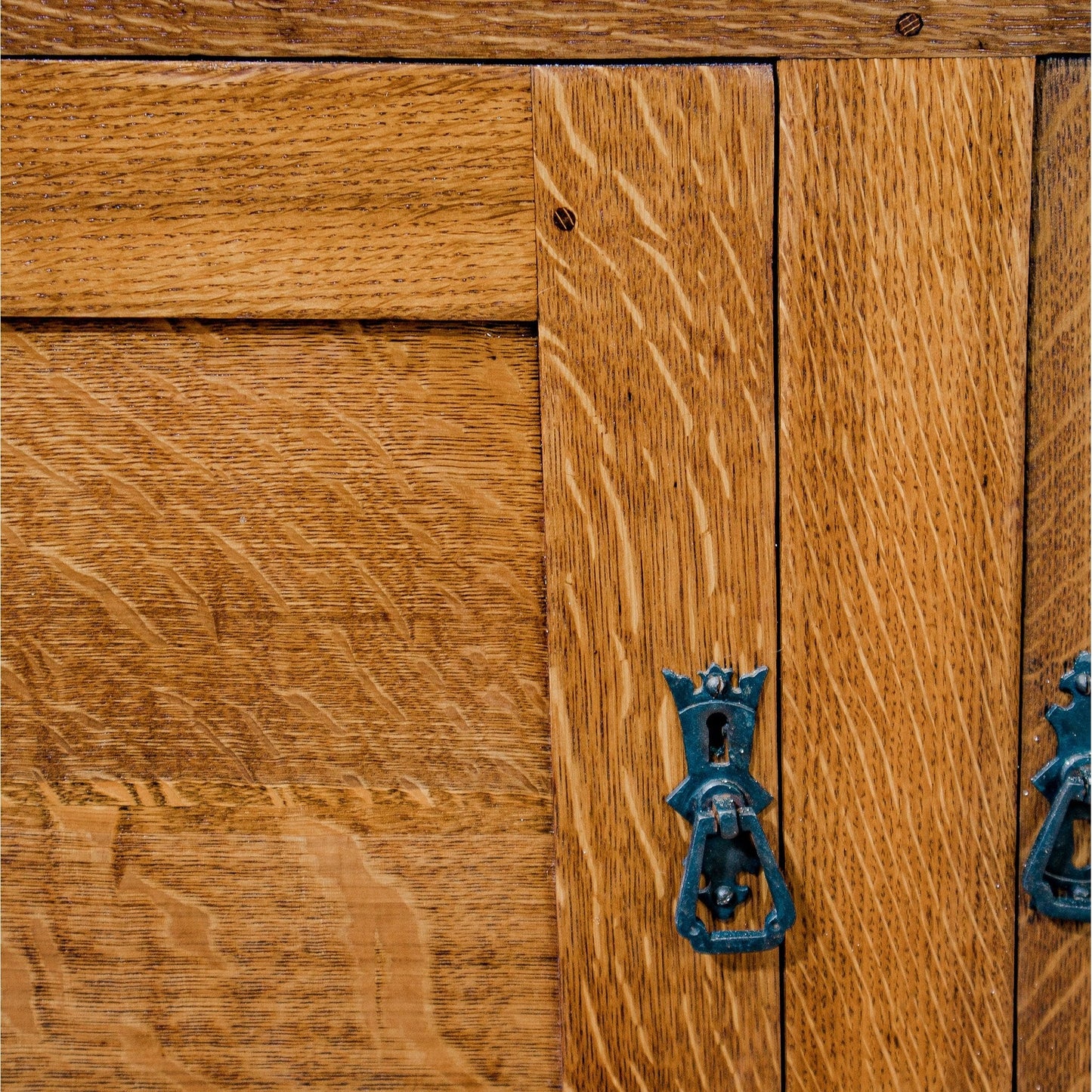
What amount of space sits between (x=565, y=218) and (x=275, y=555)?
0.73 ft

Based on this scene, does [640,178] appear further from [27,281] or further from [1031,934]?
[1031,934]

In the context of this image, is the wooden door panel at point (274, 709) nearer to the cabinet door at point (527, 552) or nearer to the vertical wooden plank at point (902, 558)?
the cabinet door at point (527, 552)

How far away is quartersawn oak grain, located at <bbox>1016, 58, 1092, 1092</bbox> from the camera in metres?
0.41

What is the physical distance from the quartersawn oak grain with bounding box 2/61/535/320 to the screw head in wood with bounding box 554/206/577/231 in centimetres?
1

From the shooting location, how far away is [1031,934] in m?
0.45

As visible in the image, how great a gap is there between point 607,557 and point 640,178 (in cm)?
18

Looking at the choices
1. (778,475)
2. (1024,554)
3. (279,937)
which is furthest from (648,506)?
(279,937)

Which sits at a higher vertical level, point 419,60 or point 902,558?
point 419,60

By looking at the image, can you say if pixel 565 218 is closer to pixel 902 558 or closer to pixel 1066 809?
pixel 902 558

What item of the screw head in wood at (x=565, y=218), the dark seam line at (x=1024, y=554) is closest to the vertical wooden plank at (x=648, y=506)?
the screw head in wood at (x=565, y=218)

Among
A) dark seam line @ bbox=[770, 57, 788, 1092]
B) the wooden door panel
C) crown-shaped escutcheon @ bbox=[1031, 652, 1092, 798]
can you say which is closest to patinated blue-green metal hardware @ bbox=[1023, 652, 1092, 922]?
crown-shaped escutcheon @ bbox=[1031, 652, 1092, 798]

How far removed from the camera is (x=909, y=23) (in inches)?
15.8

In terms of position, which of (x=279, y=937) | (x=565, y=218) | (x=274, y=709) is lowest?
(x=279, y=937)

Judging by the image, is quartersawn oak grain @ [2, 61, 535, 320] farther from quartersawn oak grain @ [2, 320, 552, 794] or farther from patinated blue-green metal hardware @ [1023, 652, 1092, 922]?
patinated blue-green metal hardware @ [1023, 652, 1092, 922]
